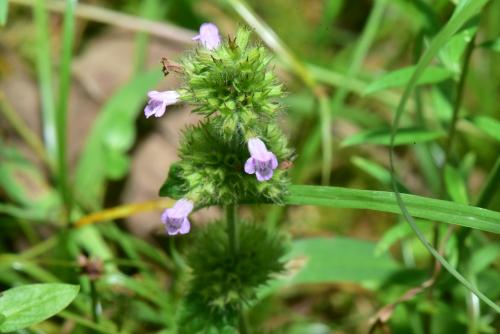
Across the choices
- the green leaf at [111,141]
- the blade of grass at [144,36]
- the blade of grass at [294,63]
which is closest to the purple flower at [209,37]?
the blade of grass at [294,63]

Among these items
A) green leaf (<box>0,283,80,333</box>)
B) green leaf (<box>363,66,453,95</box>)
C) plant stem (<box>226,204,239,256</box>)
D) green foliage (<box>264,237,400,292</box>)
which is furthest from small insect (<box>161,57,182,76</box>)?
green foliage (<box>264,237,400,292</box>)

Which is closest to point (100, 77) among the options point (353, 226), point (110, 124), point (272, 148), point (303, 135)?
point (110, 124)

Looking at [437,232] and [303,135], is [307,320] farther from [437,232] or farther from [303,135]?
[303,135]

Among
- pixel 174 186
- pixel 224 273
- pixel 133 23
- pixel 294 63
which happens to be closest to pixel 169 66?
pixel 174 186

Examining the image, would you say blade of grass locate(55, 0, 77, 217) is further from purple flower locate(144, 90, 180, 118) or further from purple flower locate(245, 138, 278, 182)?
purple flower locate(245, 138, 278, 182)

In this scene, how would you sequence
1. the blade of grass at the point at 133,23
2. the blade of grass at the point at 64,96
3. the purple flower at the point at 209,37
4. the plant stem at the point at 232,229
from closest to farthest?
the purple flower at the point at 209,37 → the plant stem at the point at 232,229 → the blade of grass at the point at 64,96 → the blade of grass at the point at 133,23

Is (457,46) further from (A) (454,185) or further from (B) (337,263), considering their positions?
(B) (337,263)

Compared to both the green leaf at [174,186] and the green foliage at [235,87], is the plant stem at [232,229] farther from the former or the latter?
the green foliage at [235,87]
